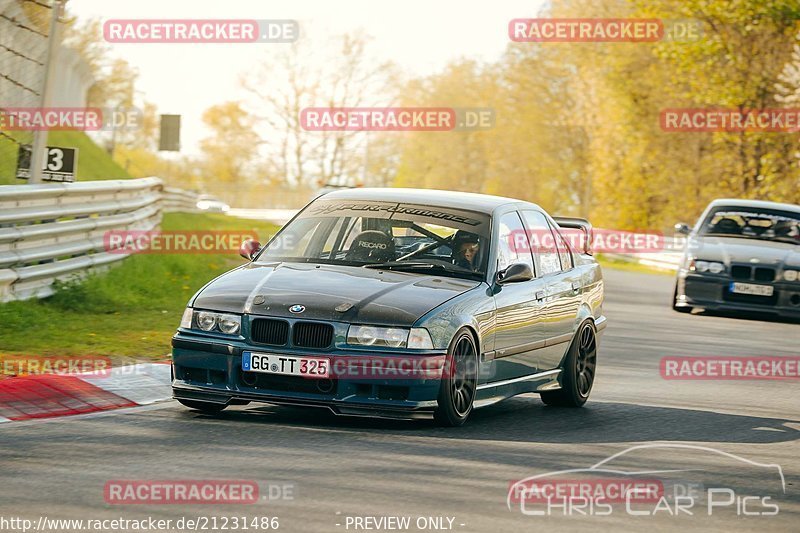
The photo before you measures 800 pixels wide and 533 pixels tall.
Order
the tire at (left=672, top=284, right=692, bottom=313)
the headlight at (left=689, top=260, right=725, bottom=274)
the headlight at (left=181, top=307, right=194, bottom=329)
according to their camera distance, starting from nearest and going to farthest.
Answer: the headlight at (left=181, top=307, right=194, bottom=329) < the headlight at (left=689, top=260, right=725, bottom=274) < the tire at (left=672, top=284, right=692, bottom=313)

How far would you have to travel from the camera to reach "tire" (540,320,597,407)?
430 inches

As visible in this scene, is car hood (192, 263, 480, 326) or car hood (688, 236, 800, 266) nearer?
car hood (192, 263, 480, 326)

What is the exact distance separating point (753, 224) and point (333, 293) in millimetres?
14410

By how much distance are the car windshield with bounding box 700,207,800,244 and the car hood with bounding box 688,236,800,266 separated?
225 millimetres

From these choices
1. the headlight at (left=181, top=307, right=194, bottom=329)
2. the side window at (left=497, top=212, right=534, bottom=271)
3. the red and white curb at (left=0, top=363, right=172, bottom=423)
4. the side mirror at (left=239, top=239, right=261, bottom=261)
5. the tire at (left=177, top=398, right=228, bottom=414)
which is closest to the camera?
the headlight at (left=181, top=307, right=194, bottom=329)

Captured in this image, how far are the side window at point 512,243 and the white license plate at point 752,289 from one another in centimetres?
1102

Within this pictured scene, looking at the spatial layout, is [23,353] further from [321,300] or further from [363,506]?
[363,506]

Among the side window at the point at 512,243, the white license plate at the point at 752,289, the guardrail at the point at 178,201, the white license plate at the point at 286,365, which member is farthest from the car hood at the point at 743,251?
the guardrail at the point at 178,201

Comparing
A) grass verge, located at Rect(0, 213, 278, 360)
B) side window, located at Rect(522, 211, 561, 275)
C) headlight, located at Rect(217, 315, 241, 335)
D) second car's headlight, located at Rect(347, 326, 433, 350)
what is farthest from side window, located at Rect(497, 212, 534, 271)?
grass verge, located at Rect(0, 213, 278, 360)

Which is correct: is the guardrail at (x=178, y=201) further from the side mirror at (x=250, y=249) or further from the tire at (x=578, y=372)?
the side mirror at (x=250, y=249)

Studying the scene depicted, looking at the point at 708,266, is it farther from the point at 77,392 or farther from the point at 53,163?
the point at 77,392

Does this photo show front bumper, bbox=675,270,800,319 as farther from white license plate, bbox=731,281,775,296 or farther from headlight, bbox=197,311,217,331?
headlight, bbox=197,311,217,331

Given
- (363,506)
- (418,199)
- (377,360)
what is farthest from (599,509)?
(418,199)

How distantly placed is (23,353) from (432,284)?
11.9 ft
